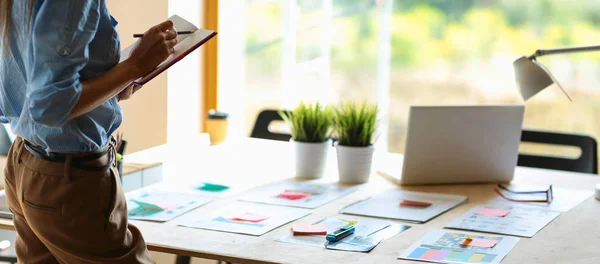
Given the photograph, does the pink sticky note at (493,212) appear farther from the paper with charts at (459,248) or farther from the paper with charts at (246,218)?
the paper with charts at (246,218)

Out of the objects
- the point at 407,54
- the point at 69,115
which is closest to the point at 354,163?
the point at 69,115

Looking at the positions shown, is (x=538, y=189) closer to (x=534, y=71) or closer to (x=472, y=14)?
(x=534, y=71)

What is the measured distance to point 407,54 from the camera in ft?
14.6

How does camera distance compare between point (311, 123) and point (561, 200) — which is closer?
point (561, 200)

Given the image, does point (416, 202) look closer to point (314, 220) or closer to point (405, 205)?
point (405, 205)

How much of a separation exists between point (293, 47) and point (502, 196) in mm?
2303

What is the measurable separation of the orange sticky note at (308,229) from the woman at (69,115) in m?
0.39

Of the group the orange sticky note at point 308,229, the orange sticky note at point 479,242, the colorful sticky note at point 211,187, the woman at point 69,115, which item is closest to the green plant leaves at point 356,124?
the colorful sticky note at point 211,187

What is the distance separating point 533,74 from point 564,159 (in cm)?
76

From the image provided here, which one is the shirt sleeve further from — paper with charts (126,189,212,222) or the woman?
paper with charts (126,189,212,222)

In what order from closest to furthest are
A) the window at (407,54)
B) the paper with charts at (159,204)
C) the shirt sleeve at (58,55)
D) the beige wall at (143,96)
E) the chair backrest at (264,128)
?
the shirt sleeve at (58,55), the paper with charts at (159,204), the chair backrest at (264,128), the beige wall at (143,96), the window at (407,54)

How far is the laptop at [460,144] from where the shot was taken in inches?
95.6

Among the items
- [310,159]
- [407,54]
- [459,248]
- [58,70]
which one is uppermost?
[407,54]

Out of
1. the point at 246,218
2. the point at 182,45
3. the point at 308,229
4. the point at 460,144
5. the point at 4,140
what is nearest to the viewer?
the point at 182,45
